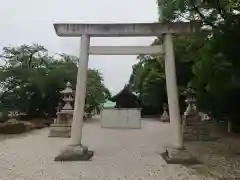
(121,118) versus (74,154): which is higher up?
(121,118)

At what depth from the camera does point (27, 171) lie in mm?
8742

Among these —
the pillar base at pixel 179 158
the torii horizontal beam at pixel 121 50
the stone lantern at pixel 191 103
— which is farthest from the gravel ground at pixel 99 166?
the stone lantern at pixel 191 103

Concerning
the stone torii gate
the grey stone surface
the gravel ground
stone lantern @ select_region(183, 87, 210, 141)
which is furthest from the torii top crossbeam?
the grey stone surface

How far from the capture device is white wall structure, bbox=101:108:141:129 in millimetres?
23806

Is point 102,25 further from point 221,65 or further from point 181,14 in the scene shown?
point 221,65

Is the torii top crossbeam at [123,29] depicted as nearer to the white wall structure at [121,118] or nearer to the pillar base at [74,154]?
the pillar base at [74,154]

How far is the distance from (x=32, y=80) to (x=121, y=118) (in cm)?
643

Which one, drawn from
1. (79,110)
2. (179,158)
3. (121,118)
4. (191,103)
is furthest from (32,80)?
(179,158)

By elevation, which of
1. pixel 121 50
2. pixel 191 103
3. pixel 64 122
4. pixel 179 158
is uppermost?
pixel 121 50

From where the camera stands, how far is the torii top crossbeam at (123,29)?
10781mm

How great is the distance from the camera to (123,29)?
10836 millimetres

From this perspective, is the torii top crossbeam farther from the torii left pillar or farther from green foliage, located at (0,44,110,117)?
green foliage, located at (0,44,110,117)

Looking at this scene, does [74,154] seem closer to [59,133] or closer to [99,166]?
[99,166]

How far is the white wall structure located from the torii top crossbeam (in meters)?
13.3
